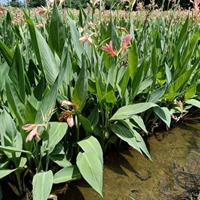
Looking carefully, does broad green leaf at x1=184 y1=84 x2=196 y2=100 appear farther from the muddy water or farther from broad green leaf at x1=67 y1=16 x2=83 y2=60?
broad green leaf at x1=67 y1=16 x2=83 y2=60

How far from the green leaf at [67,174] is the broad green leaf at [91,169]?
51 millimetres

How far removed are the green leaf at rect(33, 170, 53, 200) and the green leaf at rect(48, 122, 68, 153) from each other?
0.46 ft

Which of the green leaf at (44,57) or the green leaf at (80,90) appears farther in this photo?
the green leaf at (44,57)

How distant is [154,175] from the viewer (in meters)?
2.01

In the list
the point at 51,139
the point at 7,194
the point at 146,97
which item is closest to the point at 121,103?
the point at 146,97

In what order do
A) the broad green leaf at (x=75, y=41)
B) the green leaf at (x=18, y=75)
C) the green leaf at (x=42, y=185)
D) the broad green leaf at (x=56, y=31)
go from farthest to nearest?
the broad green leaf at (x=75, y=41) → the broad green leaf at (x=56, y=31) → the green leaf at (x=18, y=75) → the green leaf at (x=42, y=185)

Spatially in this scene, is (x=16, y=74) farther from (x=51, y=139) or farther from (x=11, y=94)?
(x=51, y=139)

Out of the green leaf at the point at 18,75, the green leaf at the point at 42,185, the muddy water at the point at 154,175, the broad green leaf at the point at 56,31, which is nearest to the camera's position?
the green leaf at the point at 42,185

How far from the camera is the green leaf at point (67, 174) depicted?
1624mm

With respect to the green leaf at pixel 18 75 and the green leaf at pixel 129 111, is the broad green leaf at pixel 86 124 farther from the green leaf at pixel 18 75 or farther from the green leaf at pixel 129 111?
the green leaf at pixel 18 75

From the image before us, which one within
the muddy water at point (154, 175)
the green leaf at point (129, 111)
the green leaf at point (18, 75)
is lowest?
the muddy water at point (154, 175)

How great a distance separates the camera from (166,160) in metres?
2.19

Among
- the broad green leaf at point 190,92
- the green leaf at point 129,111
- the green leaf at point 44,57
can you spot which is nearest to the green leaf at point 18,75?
the green leaf at point 44,57

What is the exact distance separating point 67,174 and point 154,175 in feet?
1.85
